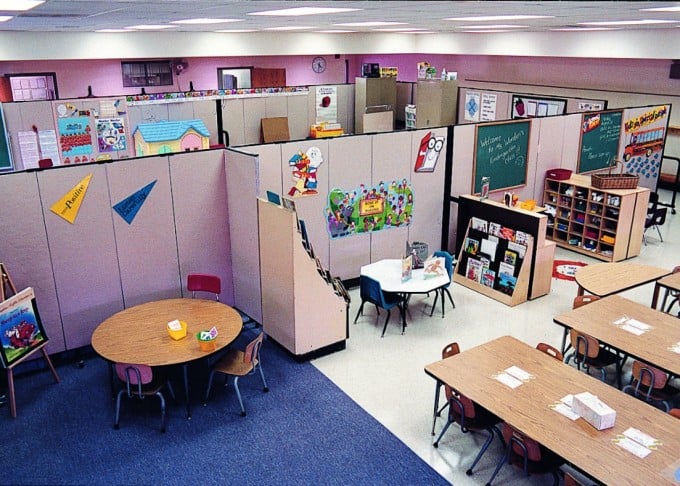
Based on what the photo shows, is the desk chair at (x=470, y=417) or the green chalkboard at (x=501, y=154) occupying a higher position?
the green chalkboard at (x=501, y=154)

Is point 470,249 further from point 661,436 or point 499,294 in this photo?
point 661,436

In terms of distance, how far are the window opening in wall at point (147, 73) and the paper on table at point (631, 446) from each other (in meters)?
13.2

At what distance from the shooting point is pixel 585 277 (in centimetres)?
683

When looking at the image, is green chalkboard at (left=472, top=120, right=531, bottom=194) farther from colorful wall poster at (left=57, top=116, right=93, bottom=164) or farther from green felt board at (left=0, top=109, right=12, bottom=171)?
green felt board at (left=0, top=109, right=12, bottom=171)

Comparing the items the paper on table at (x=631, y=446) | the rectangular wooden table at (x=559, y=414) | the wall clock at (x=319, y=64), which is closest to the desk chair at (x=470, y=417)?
the rectangular wooden table at (x=559, y=414)

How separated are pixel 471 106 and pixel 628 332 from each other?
352 inches

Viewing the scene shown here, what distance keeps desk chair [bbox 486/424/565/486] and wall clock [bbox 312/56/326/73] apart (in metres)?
14.1

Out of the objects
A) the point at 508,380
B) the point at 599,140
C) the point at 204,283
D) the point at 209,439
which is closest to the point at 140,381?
the point at 209,439

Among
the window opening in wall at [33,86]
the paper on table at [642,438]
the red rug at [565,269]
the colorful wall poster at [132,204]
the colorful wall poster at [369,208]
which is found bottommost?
the red rug at [565,269]

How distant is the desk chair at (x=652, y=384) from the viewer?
A: 16.2 feet

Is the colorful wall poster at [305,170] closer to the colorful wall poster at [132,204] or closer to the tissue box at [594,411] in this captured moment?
the colorful wall poster at [132,204]

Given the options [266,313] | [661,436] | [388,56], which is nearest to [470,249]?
[266,313]

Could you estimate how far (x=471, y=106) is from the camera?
13.5 meters

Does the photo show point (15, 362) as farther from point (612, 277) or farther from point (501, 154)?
point (501, 154)
